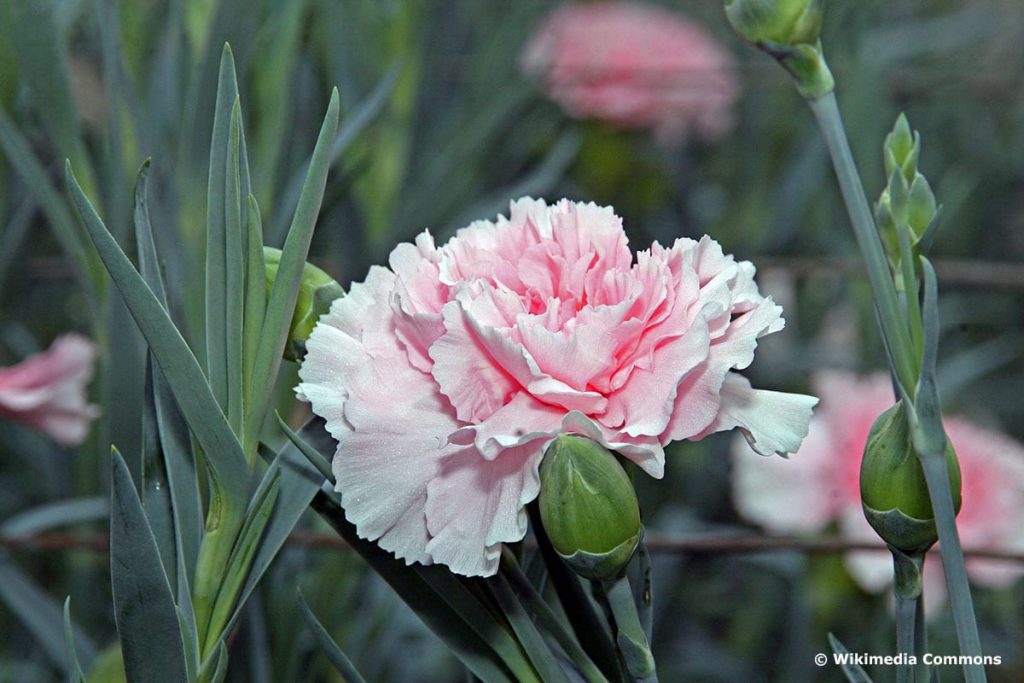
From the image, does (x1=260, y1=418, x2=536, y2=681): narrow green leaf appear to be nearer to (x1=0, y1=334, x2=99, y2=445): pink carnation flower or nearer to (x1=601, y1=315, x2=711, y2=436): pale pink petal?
(x1=601, y1=315, x2=711, y2=436): pale pink petal

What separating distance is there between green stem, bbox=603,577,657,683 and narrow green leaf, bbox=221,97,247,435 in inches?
4.4

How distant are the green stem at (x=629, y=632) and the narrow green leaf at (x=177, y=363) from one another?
0.34 feet

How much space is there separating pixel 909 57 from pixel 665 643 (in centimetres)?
113

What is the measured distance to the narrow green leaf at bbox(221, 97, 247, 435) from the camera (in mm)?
283

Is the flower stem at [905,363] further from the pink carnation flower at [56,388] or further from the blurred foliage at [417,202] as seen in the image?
the pink carnation flower at [56,388]

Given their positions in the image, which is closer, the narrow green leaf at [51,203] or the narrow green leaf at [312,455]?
the narrow green leaf at [312,455]

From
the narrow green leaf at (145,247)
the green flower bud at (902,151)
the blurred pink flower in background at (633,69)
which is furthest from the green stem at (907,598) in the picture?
the blurred pink flower in background at (633,69)

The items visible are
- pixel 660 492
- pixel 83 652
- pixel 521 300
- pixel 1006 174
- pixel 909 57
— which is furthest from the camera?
pixel 909 57

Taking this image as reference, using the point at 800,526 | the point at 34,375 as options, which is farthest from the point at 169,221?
the point at 800,526

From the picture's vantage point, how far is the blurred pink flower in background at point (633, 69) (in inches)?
43.8

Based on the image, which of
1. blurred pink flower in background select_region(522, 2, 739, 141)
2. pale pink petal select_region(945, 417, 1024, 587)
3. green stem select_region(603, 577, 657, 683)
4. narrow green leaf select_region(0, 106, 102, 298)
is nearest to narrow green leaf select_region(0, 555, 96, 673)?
narrow green leaf select_region(0, 106, 102, 298)

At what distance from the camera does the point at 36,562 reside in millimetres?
739

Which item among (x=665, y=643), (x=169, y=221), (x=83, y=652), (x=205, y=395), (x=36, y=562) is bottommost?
(x=665, y=643)

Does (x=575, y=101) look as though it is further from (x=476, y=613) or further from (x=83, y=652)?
(x=476, y=613)
